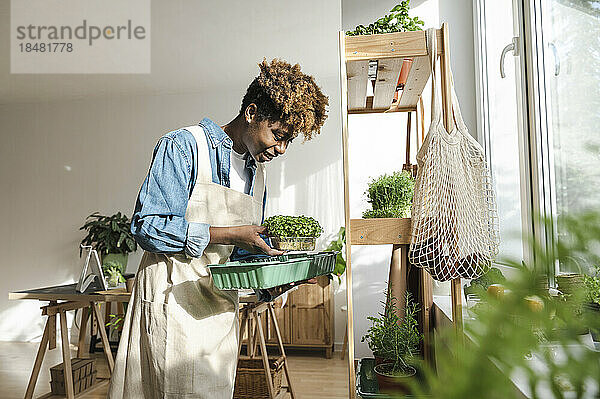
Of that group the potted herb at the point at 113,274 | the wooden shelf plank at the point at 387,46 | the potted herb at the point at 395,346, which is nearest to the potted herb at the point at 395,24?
the wooden shelf plank at the point at 387,46

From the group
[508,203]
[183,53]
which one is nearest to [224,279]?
[508,203]

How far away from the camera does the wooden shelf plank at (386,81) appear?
1792 millimetres

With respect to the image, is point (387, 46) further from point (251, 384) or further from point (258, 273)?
point (251, 384)

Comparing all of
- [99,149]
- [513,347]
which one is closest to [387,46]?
[513,347]

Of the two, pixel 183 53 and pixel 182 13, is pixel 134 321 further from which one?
pixel 183 53

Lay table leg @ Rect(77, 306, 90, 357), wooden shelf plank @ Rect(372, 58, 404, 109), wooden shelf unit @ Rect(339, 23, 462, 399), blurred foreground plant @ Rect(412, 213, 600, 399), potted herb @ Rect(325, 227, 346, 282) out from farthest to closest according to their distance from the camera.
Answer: potted herb @ Rect(325, 227, 346, 282) < table leg @ Rect(77, 306, 90, 357) < wooden shelf plank @ Rect(372, 58, 404, 109) < wooden shelf unit @ Rect(339, 23, 462, 399) < blurred foreground plant @ Rect(412, 213, 600, 399)

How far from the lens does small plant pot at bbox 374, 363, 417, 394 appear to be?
183 cm

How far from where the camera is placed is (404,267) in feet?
6.64

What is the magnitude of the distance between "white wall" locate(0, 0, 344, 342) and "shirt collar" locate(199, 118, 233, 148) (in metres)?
3.46

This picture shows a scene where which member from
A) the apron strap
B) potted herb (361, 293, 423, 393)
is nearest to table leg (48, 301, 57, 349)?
potted herb (361, 293, 423, 393)

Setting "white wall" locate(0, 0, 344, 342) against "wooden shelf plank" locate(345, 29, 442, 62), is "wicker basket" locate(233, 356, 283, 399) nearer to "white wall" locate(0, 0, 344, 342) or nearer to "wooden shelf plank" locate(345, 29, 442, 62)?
"white wall" locate(0, 0, 344, 342)

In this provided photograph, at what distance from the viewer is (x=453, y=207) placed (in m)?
1.51

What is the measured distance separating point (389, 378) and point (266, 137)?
40.6 inches

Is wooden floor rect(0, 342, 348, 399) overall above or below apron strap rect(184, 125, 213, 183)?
below
